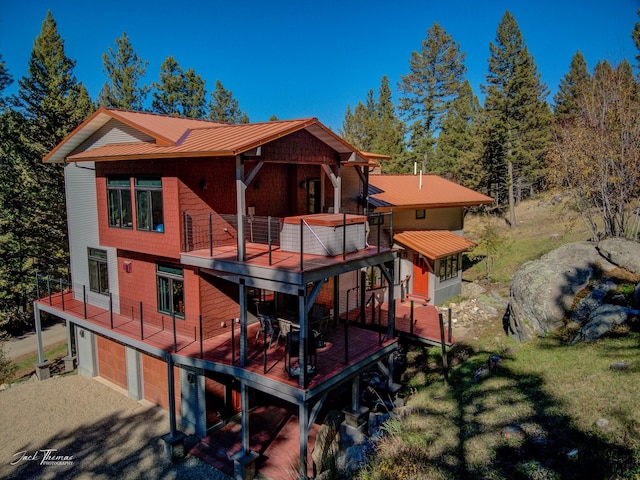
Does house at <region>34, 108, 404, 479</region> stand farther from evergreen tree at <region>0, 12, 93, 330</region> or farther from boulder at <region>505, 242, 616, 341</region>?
evergreen tree at <region>0, 12, 93, 330</region>

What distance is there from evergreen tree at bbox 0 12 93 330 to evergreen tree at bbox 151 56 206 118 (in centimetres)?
1093

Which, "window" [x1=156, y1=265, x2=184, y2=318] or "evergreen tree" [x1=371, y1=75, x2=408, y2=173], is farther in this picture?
"evergreen tree" [x1=371, y1=75, x2=408, y2=173]

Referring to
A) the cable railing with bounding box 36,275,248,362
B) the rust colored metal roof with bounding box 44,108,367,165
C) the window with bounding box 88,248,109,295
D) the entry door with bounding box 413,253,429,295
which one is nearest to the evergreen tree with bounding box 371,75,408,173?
the entry door with bounding box 413,253,429,295

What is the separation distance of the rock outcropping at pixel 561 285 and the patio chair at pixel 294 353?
6.87 meters

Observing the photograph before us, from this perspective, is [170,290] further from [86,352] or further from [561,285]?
[561,285]

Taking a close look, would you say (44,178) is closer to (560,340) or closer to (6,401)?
(6,401)

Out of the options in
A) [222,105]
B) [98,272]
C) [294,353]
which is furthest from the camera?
[222,105]

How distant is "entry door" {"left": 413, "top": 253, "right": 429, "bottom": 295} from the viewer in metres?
18.7

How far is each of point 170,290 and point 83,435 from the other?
4363mm

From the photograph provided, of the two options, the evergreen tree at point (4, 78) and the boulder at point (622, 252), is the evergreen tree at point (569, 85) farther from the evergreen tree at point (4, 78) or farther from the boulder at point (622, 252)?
the evergreen tree at point (4, 78)

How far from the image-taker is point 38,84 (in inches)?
941

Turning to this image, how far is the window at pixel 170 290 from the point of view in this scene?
A: 12.1 metres

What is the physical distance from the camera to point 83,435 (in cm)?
1153

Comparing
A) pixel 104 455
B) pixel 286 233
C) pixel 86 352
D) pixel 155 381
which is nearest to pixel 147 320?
pixel 155 381
